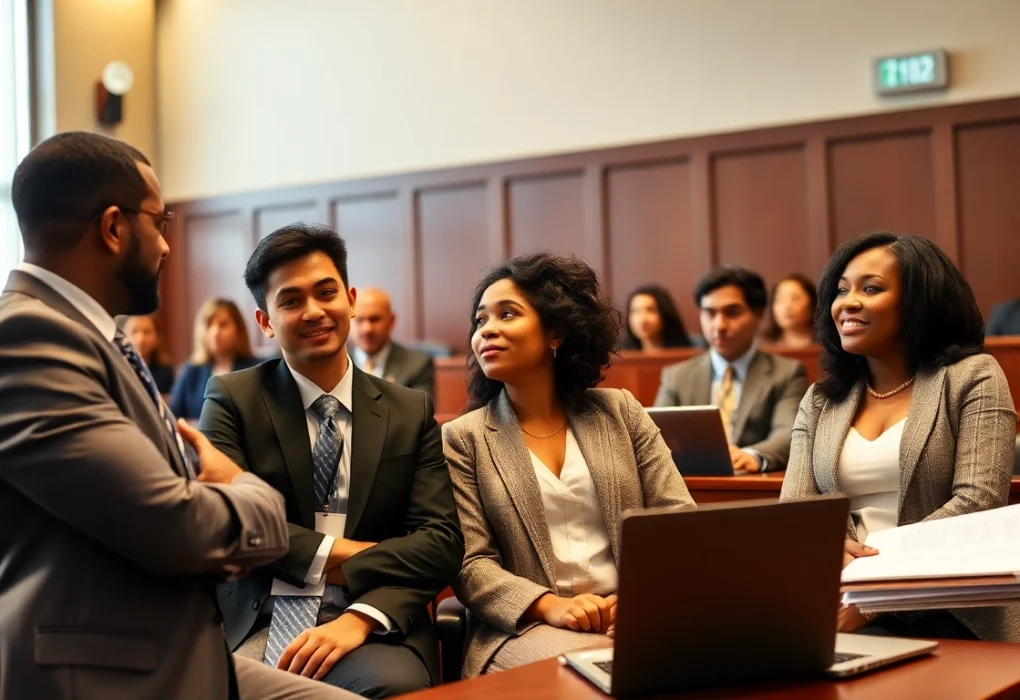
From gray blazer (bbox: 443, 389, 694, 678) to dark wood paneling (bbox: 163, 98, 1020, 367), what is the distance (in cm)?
501

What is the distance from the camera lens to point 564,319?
275cm

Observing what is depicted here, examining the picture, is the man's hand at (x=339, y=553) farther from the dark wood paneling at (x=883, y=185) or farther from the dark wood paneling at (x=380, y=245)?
the dark wood paneling at (x=380, y=245)

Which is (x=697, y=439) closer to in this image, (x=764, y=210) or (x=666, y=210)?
(x=764, y=210)

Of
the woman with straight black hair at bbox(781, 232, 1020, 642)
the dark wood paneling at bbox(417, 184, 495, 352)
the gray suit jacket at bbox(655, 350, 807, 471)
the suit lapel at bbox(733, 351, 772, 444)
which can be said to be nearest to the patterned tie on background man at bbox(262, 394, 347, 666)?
the woman with straight black hair at bbox(781, 232, 1020, 642)

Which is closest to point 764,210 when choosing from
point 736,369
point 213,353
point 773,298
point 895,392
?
point 773,298

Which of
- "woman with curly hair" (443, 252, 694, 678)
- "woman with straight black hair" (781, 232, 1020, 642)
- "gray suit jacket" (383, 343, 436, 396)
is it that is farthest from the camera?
"gray suit jacket" (383, 343, 436, 396)

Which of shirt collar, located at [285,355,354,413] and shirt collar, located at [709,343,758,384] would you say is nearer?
shirt collar, located at [285,355,354,413]

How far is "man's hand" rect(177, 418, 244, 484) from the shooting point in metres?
1.65

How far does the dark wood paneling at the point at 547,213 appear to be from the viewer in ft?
26.5

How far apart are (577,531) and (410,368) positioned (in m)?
3.43

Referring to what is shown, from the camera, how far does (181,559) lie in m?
1.50

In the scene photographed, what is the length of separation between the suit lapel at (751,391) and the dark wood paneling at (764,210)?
3.27 metres

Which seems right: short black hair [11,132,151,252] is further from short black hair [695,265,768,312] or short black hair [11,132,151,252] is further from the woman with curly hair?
short black hair [695,265,768,312]

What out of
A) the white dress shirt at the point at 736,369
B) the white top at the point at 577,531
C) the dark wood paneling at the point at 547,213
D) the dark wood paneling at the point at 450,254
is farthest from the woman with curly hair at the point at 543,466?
the dark wood paneling at the point at 450,254
